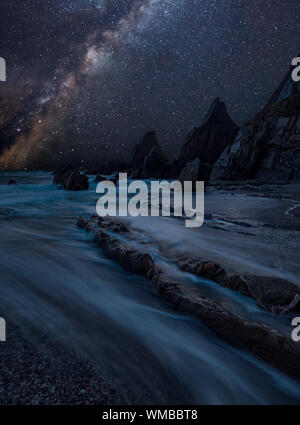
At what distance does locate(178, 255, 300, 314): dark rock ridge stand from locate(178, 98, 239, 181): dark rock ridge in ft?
158

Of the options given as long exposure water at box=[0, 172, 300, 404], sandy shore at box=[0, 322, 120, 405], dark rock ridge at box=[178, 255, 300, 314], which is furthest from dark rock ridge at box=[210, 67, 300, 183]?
sandy shore at box=[0, 322, 120, 405]

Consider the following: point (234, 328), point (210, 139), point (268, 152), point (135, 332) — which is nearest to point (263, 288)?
point (234, 328)

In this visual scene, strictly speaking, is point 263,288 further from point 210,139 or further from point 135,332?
point 210,139

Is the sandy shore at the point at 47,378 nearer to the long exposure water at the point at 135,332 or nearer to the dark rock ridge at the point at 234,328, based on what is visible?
the long exposure water at the point at 135,332

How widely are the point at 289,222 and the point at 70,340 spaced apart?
5.27 m

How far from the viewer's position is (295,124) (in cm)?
2247

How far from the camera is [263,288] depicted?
188cm

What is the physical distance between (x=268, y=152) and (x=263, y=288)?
84.2 ft

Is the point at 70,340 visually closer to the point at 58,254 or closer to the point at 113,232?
the point at 58,254

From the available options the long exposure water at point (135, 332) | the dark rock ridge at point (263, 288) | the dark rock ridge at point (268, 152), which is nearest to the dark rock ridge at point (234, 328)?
the long exposure water at point (135, 332)

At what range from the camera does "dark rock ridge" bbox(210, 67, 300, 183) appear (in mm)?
21344

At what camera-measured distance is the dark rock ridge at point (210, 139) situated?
52375 mm

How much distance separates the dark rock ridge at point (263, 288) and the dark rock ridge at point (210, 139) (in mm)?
48256
